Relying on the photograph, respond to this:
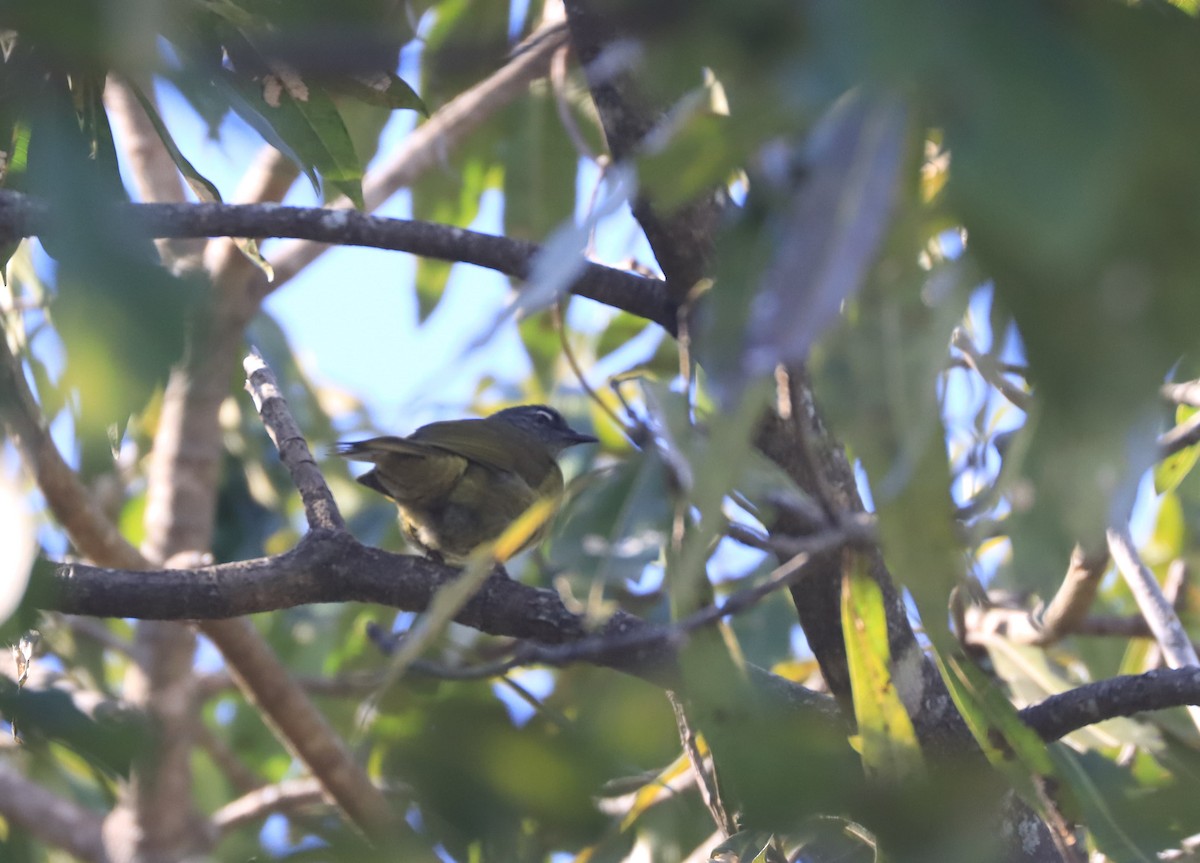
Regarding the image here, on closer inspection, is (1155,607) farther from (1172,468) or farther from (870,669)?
(870,669)

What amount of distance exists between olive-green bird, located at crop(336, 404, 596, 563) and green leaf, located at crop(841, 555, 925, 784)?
201 centimetres

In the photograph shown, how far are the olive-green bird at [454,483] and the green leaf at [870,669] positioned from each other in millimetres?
2013

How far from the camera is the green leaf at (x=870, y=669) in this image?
1655 mm

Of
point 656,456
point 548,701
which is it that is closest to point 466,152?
point 548,701

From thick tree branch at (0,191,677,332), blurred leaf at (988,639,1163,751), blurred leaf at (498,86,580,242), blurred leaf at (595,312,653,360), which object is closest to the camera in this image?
thick tree branch at (0,191,677,332)

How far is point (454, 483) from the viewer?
407 centimetres

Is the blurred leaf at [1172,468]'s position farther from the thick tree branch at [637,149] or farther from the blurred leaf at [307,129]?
the blurred leaf at [307,129]

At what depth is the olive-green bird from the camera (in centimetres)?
390

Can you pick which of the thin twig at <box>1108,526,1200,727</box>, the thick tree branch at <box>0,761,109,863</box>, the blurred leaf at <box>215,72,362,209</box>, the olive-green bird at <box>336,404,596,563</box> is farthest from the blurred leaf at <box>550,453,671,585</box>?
the thick tree branch at <box>0,761,109,863</box>

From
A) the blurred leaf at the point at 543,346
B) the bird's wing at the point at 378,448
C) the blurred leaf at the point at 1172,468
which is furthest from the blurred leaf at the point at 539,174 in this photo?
the blurred leaf at the point at 1172,468

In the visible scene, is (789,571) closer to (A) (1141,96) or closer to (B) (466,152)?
(A) (1141,96)

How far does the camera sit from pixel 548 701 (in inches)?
166

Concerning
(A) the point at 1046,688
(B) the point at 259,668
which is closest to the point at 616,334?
(B) the point at 259,668

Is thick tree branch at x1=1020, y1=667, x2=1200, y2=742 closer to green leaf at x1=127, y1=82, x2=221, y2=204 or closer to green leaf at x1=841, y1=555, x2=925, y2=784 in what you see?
green leaf at x1=841, y1=555, x2=925, y2=784
